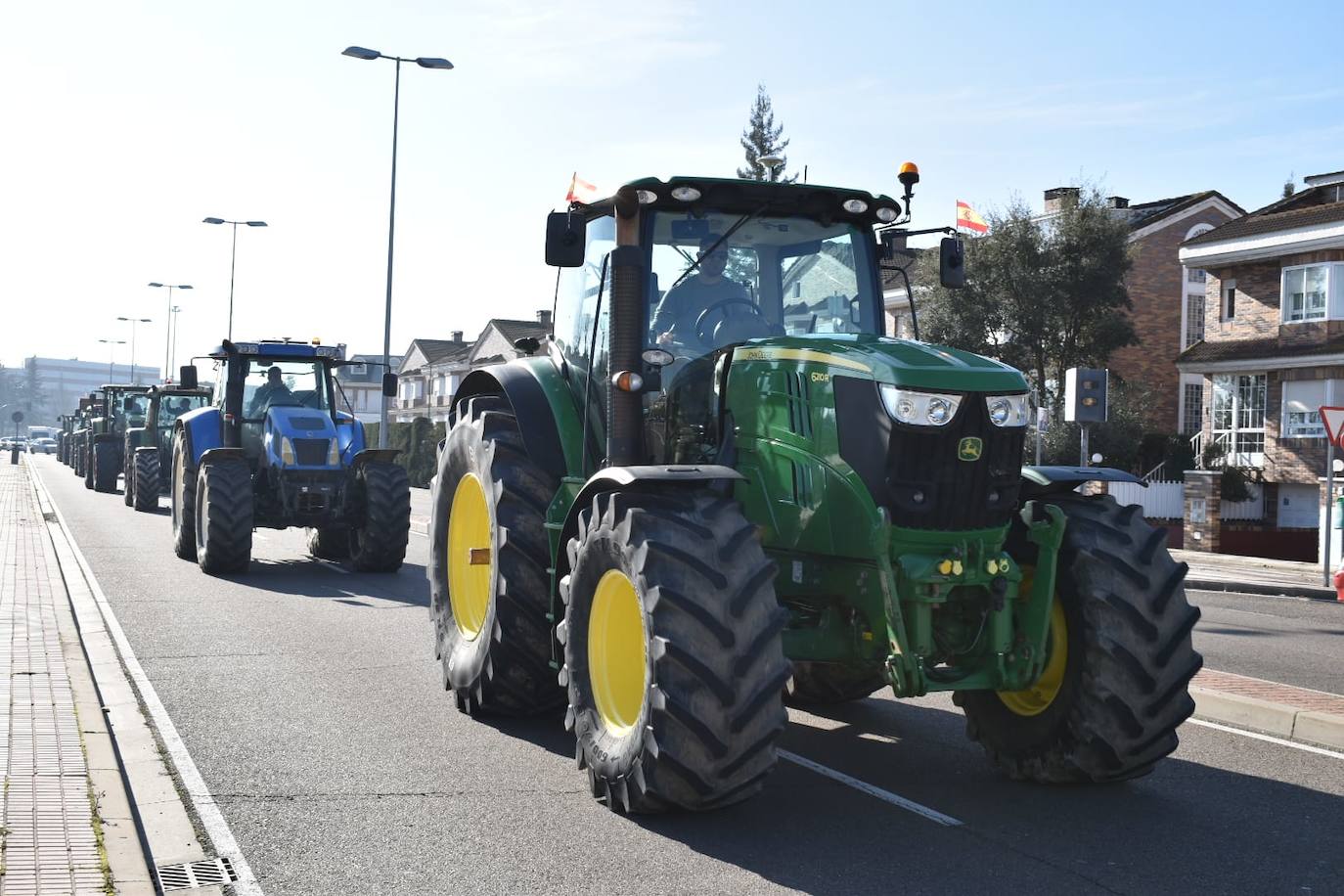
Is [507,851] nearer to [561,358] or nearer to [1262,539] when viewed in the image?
[561,358]

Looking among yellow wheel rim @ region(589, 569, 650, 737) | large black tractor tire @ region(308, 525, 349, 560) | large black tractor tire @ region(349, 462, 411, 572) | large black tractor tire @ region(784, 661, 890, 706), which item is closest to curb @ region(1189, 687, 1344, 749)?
large black tractor tire @ region(784, 661, 890, 706)

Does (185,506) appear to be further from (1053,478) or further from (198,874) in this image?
(1053,478)

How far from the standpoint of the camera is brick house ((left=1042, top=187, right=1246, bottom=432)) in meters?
43.8

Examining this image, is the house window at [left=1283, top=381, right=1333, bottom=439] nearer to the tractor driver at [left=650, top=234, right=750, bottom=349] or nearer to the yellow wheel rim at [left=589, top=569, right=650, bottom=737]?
the tractor driver at [left=650, top=234, right=750, bottom=349]

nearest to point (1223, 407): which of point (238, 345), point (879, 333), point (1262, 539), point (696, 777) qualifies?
point (1262, 539)

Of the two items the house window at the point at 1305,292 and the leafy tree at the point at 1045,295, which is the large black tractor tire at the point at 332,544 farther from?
the house window at the point at 1305,292

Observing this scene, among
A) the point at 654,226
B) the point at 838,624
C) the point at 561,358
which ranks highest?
the point at 654,226

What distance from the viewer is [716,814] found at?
245 inches

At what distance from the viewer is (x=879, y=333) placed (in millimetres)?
7801

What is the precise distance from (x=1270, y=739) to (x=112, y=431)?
120 feet

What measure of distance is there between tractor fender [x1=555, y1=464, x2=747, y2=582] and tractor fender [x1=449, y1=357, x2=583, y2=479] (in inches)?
42.9

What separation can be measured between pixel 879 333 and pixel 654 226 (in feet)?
4.57

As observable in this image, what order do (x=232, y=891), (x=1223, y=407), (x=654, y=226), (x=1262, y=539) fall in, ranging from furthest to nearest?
(x=1223, y=407) < (x=1262, y=539) < (x=654, y=226) < (x=232, y=891)

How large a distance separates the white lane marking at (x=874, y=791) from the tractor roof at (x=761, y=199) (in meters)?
2.92
